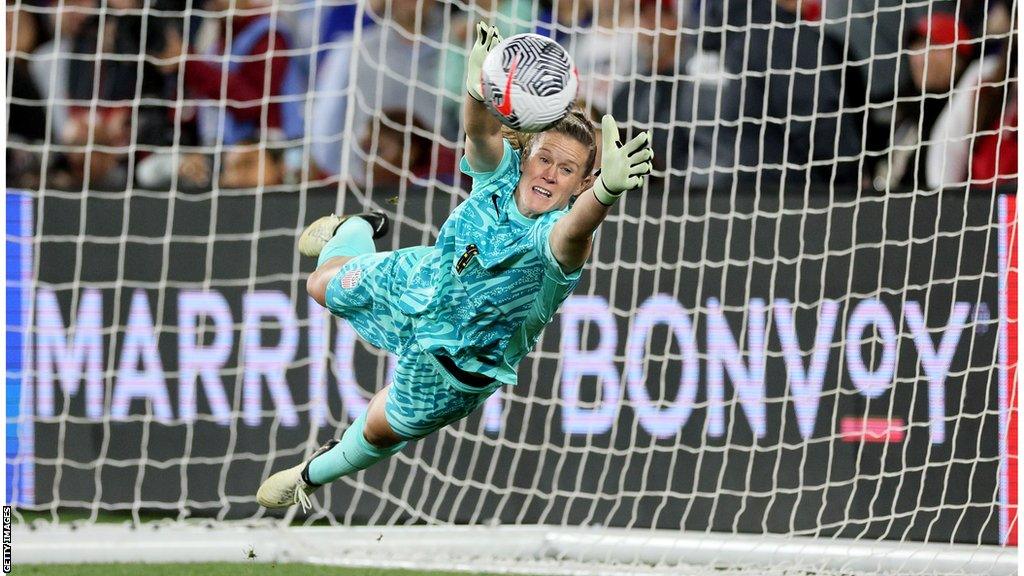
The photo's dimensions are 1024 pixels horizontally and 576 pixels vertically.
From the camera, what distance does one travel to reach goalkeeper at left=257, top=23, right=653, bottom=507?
449cm

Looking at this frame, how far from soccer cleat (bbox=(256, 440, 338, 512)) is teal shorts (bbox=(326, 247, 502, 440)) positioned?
52 centimetres

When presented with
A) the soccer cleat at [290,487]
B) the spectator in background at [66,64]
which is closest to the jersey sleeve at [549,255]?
the soccer cleat at [290,487]

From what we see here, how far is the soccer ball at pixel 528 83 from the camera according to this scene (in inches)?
160

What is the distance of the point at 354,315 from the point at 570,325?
2.52 m

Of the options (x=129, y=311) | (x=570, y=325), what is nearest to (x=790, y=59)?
(x=570, y=325)

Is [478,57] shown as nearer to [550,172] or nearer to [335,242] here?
[550,172]

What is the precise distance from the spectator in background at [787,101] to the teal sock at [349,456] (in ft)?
9.99

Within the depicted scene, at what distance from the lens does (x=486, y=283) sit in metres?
4.61

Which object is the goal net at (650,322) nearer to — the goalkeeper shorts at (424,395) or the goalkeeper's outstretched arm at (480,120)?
the goalkeeper shorts at (424,395)

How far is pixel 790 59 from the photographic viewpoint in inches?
296

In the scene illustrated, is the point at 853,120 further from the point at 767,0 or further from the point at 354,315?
the point at 354,315

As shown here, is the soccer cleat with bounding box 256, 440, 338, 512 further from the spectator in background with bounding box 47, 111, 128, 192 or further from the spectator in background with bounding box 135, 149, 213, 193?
the spectator in background with bounding box 47, 111, 128, 192

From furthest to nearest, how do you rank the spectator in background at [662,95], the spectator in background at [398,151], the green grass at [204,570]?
1. the spectator in background at [398,151]
2. the spectator in background at [662,95]
3. the green grass at [204,570]

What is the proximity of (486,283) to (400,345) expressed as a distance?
1.57 feet
